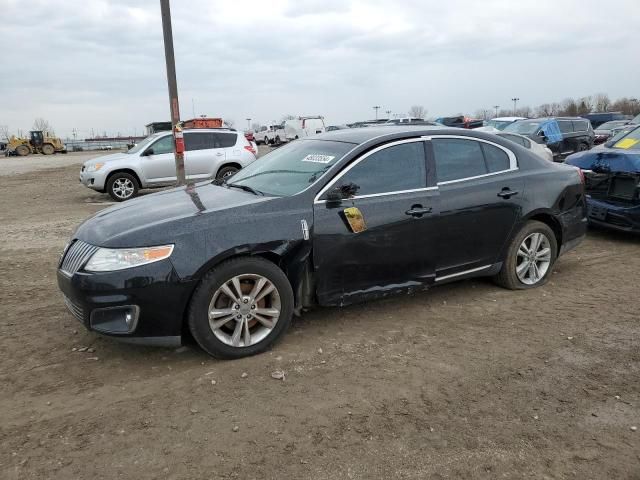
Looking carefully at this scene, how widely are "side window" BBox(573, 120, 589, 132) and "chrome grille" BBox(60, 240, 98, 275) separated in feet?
58.6

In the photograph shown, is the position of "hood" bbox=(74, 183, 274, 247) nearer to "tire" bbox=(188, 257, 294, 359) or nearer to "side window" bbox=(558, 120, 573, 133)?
"tire" bbox=(188, 257, 294, 359)

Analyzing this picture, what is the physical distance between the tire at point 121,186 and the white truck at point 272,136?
27470 millimetres

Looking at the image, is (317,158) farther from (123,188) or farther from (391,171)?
(123,188)

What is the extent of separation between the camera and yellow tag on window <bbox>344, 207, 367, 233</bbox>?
396 cm

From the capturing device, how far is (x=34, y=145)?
161ft

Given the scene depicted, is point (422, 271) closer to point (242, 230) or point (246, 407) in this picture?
point (242, 230)

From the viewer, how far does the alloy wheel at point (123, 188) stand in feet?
39.9

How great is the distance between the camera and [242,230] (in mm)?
3615

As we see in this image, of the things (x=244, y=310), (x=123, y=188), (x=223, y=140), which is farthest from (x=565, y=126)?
(x=244, y=310)

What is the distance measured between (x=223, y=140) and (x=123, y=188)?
2.66 m

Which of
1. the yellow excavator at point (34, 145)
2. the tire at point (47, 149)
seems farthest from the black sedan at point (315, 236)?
the tire at point (47, 149)

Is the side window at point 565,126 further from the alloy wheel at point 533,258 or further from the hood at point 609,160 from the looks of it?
the alloy wheel at point 533,258

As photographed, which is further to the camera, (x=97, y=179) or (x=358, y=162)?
(x=97, y=179)

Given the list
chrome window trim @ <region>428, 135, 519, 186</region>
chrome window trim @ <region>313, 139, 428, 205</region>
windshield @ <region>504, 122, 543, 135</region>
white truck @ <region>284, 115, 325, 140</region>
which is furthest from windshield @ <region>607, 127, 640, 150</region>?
white truck @ <region>284, 115, 325, 140</region>
